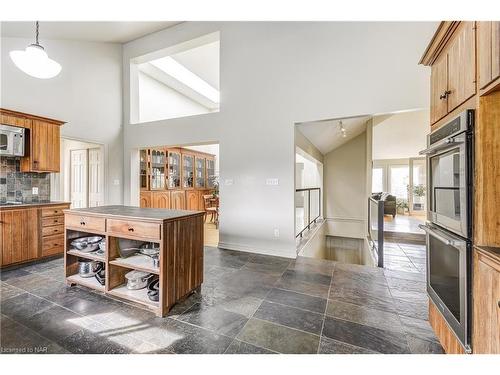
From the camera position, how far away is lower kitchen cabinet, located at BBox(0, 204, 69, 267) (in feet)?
9.53

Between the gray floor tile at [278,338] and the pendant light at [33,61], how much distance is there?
311cm

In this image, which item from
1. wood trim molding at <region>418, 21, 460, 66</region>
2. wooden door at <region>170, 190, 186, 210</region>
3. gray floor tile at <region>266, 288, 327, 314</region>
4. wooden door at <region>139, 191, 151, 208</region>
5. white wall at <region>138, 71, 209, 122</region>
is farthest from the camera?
wooden door at <region>170, 190, 186, 210</region>

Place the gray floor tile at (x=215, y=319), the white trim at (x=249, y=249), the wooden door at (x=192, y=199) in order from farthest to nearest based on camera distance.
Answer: the wooden door at (x=192, y=199) < the white trim at (x=249, y=249) < the gray floor tile at (x=215, y=319)

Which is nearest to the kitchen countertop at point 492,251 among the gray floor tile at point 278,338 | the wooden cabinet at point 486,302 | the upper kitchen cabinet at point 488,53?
the wooden cabinet at point 486,302

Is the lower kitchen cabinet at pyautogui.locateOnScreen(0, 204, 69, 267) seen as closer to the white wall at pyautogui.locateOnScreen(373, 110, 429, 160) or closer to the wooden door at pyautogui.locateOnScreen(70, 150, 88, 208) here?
the wooden door at pyautogui.locateOnScreen(70, 150, 88, 208)

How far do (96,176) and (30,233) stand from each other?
2103 millimetres

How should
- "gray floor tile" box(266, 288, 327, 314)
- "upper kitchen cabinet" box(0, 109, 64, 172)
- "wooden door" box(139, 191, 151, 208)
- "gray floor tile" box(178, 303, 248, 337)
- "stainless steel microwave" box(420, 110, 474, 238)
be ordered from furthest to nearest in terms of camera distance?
"wooden door" box(139, 191, 151, 208) → "upper kitchen cabinet" box(0, 109, 64, 172) → "gray floor tile" box(266, 288, 327, 314) → "gray floor tile" box(178, 303, 248, 337) → "stainless steel microwave" box(420, 110, 474, 238)

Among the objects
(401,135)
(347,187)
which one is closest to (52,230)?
(347,187)

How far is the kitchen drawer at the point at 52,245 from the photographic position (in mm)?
3294

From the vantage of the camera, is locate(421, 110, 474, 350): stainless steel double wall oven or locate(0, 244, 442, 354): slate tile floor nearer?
locate(421, 110, 474, 350): stainless steel double wall oven

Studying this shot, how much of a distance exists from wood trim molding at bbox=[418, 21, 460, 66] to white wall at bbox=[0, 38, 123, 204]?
5.11m

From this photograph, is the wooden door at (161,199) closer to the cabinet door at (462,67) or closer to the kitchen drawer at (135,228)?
the kitchen drawer at (135,228)

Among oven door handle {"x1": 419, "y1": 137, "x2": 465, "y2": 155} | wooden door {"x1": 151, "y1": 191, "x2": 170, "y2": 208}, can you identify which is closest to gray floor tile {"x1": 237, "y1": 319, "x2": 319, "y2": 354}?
oven door handle {"x1": 419, "y1": 137, "x2": 465, "y2": 155}

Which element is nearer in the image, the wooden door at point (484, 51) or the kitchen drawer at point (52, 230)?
the wooden door at point (484, 51)
